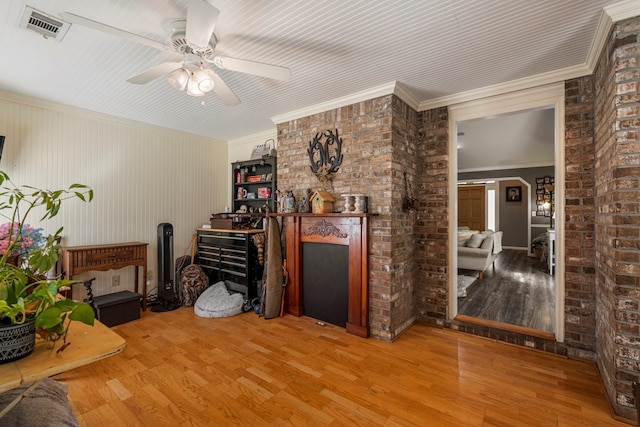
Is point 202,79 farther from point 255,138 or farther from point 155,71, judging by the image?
point 255,138

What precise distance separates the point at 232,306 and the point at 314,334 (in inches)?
45.7

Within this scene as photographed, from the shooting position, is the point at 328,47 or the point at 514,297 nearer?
the point at 328,47

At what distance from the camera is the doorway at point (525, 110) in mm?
2551

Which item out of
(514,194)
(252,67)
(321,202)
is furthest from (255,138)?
(514,194)

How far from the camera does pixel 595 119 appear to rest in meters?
2.35

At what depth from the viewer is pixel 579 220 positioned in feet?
8.06

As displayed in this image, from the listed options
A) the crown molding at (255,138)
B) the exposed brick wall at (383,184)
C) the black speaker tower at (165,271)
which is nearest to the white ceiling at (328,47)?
the exposed brick wall at (383,184)

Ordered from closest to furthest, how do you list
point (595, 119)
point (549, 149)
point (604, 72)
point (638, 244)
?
1. point (638, 244)
2. point (604, 72)
3. point (595, 119)
4. point (549, 149)

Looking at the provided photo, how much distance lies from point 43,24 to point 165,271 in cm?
278

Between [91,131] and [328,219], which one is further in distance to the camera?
[91,131]

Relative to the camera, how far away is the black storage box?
3109mm

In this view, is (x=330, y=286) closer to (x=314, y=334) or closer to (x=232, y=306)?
(x=314, y=334)

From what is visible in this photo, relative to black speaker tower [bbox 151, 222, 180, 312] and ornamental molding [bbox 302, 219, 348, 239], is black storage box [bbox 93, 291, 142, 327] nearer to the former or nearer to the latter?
black speaker tower [bbox 151, 222, 180, 312]

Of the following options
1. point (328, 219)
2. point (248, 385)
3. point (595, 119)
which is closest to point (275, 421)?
point (248, 385)
